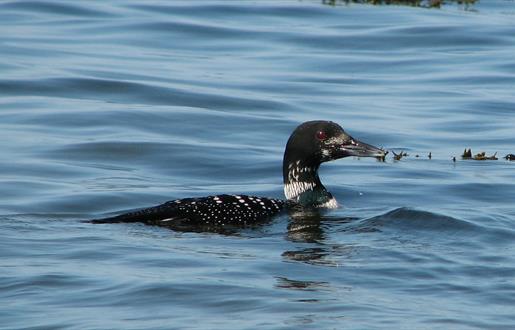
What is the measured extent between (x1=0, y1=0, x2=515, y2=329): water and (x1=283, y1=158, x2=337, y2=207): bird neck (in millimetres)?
196

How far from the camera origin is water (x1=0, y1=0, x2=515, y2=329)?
346 inches

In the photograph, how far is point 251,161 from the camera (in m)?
14.4

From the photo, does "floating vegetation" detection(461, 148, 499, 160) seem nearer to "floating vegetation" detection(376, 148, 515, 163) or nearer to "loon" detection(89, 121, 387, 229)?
"floating vegetation" detection(376, 148, 515, 163)

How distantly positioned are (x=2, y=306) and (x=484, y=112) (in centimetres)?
958

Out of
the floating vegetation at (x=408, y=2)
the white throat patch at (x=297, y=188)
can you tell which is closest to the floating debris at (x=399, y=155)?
the white throat patch at (x=297, y=188)

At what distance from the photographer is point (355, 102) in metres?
17.5

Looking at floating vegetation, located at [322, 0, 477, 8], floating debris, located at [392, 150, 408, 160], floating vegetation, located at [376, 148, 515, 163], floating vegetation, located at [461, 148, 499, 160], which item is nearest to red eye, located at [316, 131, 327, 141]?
→ floating vegetation, located at [376, 148, 515, 163]

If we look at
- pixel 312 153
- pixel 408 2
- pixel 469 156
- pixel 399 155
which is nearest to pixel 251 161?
pixel 399 155

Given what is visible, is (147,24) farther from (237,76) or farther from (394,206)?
(394,206)

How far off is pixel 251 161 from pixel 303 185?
7.62 feet

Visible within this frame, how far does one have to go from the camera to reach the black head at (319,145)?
11.9 metres

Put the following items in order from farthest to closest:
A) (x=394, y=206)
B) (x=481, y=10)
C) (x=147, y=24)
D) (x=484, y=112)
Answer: (x=481, y=10), (x=147, y=24), (x=484, y=112), (x=394, y=206)

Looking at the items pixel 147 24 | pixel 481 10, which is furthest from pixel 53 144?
pixel 481 10

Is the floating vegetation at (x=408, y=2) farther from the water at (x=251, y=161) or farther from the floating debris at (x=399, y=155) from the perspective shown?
the floating debris at (x=399, y=155)
